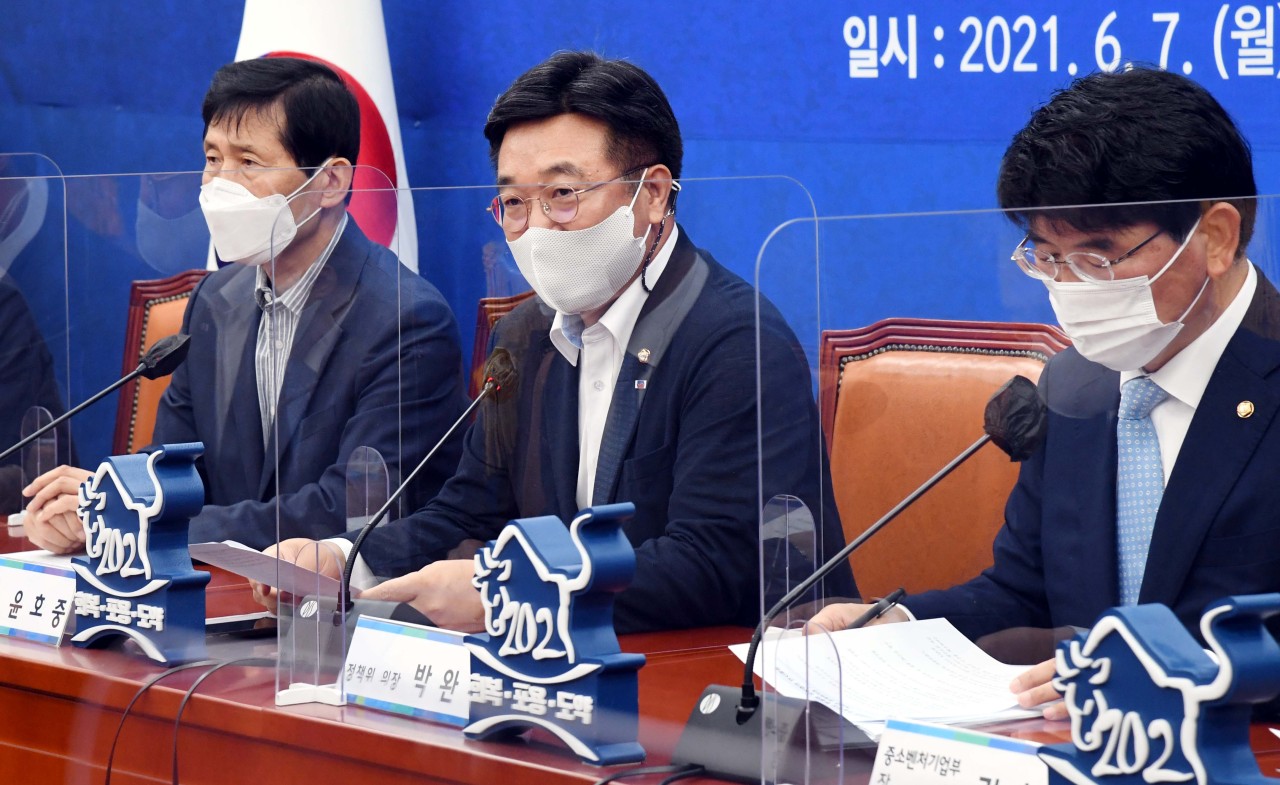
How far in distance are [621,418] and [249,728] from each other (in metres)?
0.51

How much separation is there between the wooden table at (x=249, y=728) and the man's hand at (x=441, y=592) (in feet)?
0.36

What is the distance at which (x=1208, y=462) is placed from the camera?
1.26 m

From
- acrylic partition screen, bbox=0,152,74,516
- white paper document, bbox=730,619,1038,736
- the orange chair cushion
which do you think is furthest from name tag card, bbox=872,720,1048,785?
acrylic partition screen, bbox=0,152,74,516

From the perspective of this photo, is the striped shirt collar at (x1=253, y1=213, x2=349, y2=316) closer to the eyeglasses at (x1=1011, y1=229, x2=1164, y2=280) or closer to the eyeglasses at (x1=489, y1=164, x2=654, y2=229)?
the eyeglasses at (x1=489, y1=164, x2=654, y2=229)

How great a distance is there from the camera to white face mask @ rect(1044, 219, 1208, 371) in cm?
121

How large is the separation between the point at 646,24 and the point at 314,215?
1.67m

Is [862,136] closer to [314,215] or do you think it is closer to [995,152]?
[995,152]

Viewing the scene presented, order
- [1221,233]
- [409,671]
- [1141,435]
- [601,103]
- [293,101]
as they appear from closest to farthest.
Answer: [1221,233], [1141,435], [409,671], [601,103], [293,101]

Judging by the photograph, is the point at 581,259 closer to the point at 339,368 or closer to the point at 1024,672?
the point at 339,368

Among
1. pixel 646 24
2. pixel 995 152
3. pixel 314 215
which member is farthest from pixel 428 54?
pixel 314 215

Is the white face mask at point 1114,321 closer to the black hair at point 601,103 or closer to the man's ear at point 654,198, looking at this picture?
the man's ear at point 654,198

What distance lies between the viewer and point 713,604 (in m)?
1.82

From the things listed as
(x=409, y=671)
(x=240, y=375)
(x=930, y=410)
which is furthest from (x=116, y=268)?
(x=930, y=410)

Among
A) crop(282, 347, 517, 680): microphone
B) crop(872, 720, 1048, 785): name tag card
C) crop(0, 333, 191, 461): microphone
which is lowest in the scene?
crop(872, 720, 1048, 785): name tag card
